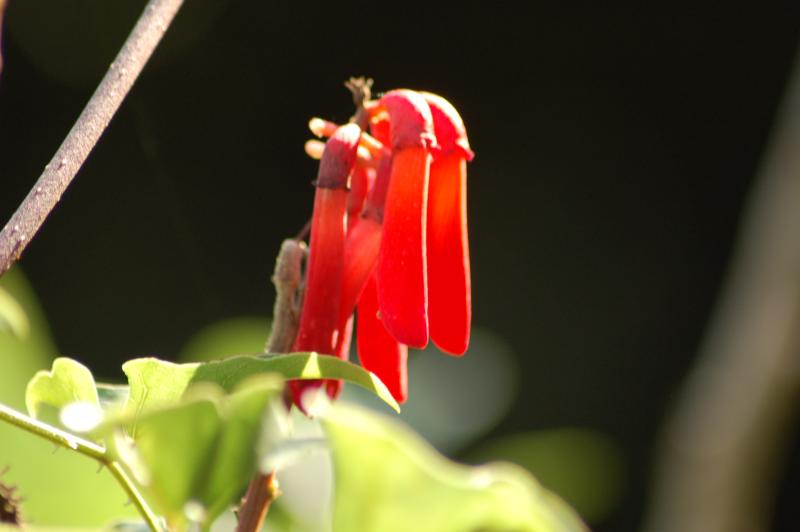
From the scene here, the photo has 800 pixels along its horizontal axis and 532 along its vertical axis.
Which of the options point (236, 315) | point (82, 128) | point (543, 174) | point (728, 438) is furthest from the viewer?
point (543, 174)

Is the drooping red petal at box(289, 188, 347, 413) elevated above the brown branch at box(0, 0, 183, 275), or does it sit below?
below

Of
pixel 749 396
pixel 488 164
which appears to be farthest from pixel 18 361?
pixel 488 164

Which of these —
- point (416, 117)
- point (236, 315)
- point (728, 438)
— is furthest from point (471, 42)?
point (416, 117)

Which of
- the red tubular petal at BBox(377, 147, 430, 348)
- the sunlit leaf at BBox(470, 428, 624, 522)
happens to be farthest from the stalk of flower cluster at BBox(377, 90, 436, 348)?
the sunlit leaf at BBox(470, 428, 624, 522)

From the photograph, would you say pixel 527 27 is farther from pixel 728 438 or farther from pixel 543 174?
pixel 728 438

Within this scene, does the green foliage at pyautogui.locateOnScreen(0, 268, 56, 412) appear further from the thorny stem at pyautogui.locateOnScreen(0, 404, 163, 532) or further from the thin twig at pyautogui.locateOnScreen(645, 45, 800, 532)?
the thin twig at pyautogui.locateOnScreen(645, 45, 800, 532)

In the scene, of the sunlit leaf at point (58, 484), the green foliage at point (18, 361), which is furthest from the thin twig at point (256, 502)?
the green foliage at point (18, 361)
